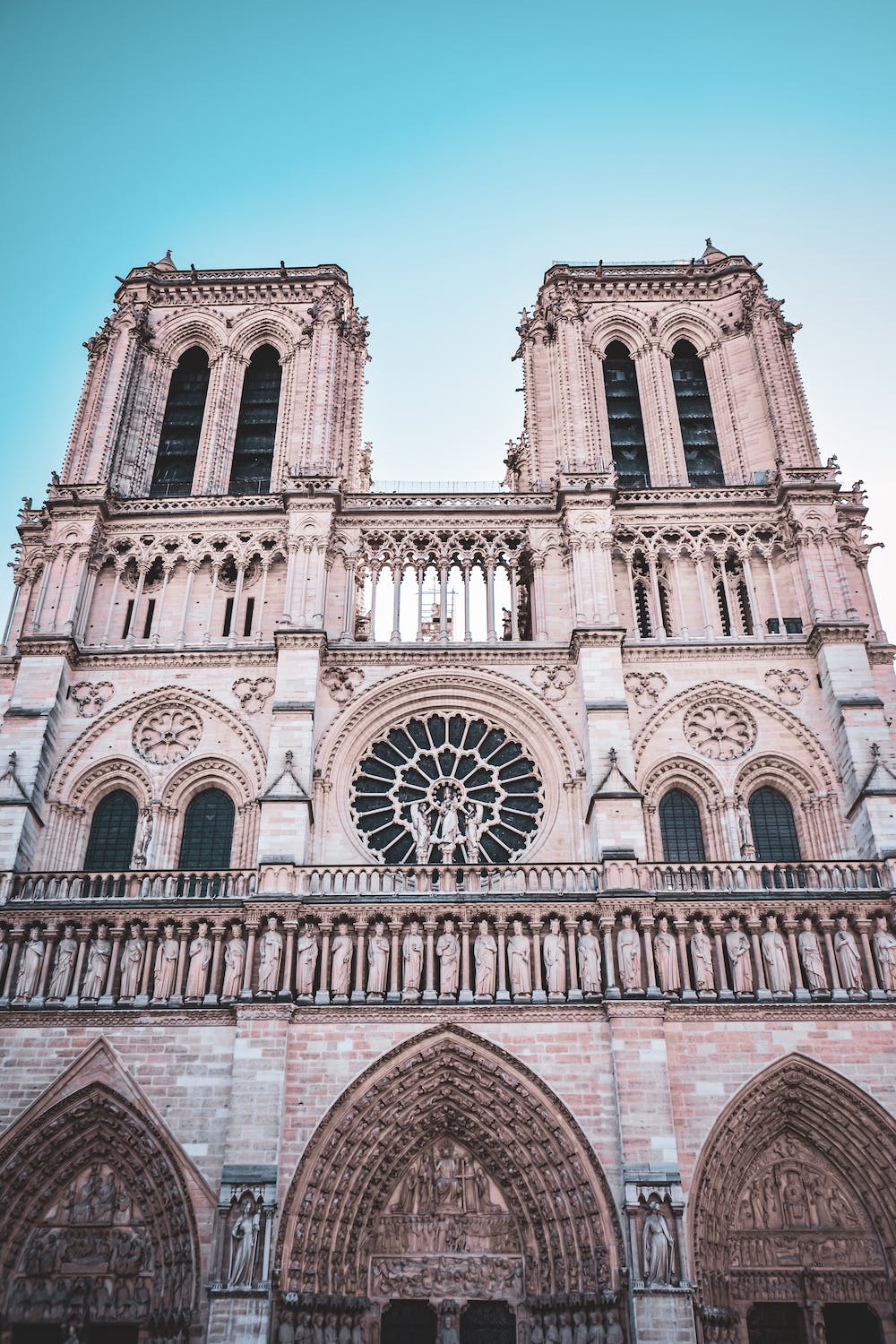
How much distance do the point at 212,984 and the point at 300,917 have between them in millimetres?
1481

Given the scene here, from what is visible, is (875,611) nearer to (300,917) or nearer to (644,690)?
(644,690)

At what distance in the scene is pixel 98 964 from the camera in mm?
16453

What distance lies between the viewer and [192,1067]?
15719mm

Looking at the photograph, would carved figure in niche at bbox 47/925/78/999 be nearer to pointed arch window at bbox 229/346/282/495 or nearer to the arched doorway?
the arched doorway

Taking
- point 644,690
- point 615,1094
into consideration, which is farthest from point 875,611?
point 615,1094

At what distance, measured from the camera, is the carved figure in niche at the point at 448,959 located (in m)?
16.1

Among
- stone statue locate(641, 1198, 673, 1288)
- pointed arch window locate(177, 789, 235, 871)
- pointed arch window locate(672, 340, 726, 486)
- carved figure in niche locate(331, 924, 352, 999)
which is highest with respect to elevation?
pointed arch window locate(672, 340, 726, 486)

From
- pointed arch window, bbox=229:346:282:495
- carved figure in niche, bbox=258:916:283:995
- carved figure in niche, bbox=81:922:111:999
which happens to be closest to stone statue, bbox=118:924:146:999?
carved figure in niche, bbox=81:922:111:999

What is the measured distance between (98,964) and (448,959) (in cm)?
486

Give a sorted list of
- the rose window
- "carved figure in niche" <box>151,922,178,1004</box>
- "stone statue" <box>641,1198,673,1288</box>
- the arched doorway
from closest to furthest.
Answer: "stone statue" <box>641,1198,673,1288</box>, the arched doorway, "carved figure in niche" <box>151,922,178,1004</box>, the rose window

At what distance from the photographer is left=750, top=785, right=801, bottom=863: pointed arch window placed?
62.1 feet

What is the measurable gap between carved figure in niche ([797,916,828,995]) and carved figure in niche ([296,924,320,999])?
6.72 meters

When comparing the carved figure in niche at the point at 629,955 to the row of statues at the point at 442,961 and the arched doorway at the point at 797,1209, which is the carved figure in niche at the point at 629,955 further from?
the arched doorway at the point at 797,1209

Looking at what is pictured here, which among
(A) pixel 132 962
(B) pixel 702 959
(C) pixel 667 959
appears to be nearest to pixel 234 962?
(A) pixel 132 962
